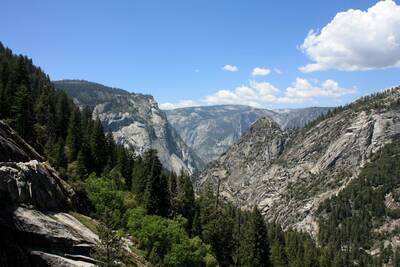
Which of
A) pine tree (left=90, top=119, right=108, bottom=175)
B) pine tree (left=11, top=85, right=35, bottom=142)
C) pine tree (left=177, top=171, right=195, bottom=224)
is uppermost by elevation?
pine tree (left=11, top=85, right=35, bottom=142)

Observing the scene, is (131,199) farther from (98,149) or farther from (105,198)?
(98,149)

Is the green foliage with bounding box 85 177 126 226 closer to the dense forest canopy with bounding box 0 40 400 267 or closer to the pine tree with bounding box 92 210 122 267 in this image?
the dense forest canopy with bounding box 0 40 400 267

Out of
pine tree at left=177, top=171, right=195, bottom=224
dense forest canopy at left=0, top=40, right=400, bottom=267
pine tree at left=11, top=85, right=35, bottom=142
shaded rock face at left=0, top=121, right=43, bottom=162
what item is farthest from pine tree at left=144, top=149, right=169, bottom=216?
shaded rock face at left=0, top=121, right=43, bottom=162

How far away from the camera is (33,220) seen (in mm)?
48688

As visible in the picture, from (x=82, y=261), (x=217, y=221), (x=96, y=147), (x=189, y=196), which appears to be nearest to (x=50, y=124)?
(x=96, y=147)

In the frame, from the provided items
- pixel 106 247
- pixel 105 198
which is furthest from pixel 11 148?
pixel 105 198

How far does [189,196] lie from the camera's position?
370 ft

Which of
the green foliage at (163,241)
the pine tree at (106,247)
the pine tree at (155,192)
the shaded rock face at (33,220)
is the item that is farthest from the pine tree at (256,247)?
the pine tree at (106,247)

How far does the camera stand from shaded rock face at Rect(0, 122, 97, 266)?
4603 centimetres

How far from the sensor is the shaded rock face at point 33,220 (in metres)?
46.0

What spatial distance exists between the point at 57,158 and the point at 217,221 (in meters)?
37.7

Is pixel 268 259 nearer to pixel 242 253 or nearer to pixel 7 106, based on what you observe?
pixel 242 253

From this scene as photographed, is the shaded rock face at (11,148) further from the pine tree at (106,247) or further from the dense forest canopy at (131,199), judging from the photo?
the pine tree at (106,247)

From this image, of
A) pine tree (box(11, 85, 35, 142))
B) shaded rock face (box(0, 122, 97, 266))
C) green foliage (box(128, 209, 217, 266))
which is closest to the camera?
shaded rock face (box(0, 122, 97, 266))
